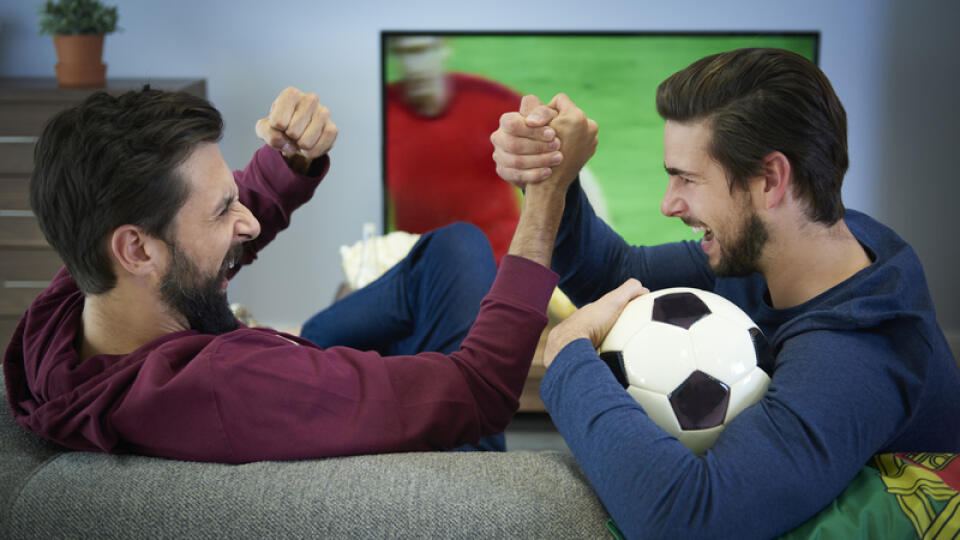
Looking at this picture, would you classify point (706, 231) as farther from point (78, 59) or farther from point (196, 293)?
point (78, 59)

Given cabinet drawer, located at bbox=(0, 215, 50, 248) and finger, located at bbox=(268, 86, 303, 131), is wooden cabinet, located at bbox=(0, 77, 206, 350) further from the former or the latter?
finger, located at bbox=(268, 86, 303, 131)

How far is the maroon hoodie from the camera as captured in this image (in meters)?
1.17

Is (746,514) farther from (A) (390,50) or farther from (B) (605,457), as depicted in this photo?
(A) (390,50)

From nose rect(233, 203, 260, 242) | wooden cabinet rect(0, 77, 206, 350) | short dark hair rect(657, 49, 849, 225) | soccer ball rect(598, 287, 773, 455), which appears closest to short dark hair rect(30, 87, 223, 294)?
nose rect(233, 203, 260, 242)

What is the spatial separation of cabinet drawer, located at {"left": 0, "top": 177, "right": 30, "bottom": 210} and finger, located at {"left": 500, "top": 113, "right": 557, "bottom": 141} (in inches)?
96.6

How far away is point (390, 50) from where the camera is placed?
3748 millimetres

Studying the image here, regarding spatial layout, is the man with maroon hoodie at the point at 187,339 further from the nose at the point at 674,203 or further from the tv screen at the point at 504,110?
the tv screen at the point at 504,110

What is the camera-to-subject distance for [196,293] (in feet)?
4.52

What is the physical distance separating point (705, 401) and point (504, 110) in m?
2.87

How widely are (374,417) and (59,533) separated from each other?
1.32 feet

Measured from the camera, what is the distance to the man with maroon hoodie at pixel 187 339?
118 centimetres

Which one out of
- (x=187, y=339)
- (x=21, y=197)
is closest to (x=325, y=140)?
(x=187, y=339)

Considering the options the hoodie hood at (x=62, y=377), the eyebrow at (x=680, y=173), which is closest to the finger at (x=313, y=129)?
the hoodie hood at (x=62, y=377)

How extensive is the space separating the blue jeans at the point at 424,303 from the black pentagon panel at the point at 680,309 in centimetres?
61
